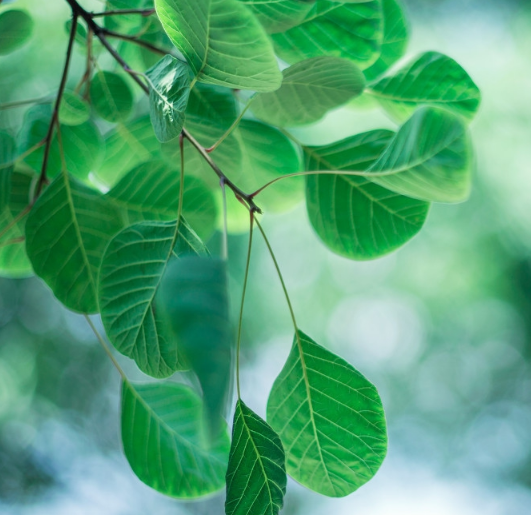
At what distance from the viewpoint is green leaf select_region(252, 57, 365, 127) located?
0.35 m

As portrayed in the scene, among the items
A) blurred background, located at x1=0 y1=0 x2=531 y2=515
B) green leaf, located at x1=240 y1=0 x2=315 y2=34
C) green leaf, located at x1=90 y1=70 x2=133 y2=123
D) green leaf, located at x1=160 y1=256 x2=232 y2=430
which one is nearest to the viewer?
green leaf, located at x1=160 y1=256 x2=232 y2=430

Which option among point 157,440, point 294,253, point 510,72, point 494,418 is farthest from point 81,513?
point 510,72

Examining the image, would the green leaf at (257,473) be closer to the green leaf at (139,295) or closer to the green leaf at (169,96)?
the green leaf at (139,295)

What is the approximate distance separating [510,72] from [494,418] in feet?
6.48

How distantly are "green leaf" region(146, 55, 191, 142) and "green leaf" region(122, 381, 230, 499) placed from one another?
233 mm

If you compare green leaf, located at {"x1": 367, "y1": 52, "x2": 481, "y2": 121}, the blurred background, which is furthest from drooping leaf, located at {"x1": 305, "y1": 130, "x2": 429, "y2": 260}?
the blurred background

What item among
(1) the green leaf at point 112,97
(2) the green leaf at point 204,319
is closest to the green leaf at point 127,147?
(1) the green leaf at point 112,97

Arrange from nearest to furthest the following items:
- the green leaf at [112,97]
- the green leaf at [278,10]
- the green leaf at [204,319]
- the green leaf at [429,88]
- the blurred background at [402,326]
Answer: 1. the green leaf at [204,319]
2. the green leaf at [278,10]
3. the green leaf at [429,88]
4. the green leaf at [112,97]
5. the blurred background at [402,326]

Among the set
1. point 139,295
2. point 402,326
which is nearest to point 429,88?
point 139,295

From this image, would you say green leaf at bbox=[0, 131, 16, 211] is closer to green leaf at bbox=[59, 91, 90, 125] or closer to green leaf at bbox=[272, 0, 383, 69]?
green leaf at bbox=[59, 91, 90, 125]

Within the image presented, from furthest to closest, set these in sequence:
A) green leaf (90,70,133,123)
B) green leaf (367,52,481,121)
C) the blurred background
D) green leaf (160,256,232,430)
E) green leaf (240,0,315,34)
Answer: the blurred background
green leaf (90,70,133,123)
green leaf (367,52,481,121)
green leaf (240,0,315,34)
green leaf (160,256,232,430)

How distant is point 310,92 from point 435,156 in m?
0.14

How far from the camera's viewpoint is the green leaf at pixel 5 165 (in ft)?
1.51

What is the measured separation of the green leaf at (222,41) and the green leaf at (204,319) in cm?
9
